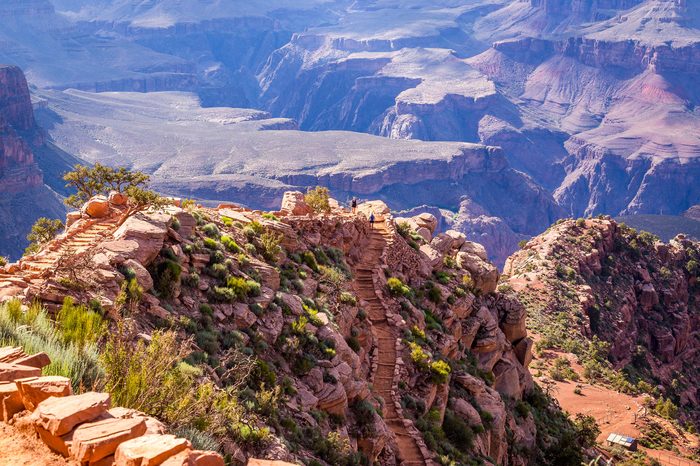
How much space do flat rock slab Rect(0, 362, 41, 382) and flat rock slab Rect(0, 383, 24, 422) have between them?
0.38 metres

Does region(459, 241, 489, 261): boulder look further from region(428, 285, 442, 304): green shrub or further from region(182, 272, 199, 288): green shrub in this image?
region(182, 272, 199, 288): green shrub

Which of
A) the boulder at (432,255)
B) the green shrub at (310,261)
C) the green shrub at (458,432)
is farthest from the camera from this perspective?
the boulder at (432,255)

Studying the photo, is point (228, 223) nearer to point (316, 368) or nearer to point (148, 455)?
point (316, 368)

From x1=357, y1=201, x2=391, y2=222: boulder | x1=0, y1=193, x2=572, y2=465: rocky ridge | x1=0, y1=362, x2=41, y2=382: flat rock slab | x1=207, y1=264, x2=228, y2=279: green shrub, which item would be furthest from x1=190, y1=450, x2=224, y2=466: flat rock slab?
x1=357, y1=201, x2=391, y2=222: boulder

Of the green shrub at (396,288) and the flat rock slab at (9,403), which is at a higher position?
the flat rock slab at (9,403)

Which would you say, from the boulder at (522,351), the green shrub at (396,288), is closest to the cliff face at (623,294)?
the boulder at (522,351)

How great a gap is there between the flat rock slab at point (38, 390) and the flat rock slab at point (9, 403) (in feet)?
0.26

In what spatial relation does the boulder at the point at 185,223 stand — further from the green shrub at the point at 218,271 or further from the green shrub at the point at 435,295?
the green shrub at the point at 435,295

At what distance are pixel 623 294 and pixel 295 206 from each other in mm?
46393

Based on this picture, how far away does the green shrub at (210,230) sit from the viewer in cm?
2648

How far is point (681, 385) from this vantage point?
68.4m

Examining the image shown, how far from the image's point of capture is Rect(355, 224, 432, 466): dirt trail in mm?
26328

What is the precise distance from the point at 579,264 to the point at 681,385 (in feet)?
46.5

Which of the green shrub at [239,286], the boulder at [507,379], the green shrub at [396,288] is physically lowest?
the boulder at [507,379]
